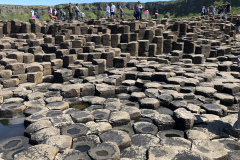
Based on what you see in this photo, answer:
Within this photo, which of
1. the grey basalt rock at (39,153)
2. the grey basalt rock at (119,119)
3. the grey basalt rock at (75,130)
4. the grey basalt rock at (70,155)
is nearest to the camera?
the grey basalt rock at (39,153)

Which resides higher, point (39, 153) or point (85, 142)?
point (39, 153)

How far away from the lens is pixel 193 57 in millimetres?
10352

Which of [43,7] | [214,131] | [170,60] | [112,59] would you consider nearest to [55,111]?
[214,131]

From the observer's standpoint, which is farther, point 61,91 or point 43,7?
point 43,7

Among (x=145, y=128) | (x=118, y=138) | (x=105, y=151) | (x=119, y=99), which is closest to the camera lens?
(x=105, y=151)

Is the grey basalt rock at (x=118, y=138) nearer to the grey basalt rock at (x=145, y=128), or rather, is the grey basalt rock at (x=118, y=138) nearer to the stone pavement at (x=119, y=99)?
the stone pavement at (x=119, y=99)

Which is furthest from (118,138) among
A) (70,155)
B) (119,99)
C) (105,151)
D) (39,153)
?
(119,99)

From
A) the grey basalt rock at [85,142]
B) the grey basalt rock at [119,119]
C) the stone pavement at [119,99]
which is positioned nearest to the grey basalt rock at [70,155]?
the stone pavement at [119,99]

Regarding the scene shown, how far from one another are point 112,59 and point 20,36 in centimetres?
597

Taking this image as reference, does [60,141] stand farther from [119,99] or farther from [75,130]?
[119,99]

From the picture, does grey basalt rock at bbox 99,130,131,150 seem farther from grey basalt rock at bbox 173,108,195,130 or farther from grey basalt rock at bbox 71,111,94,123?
grey basalt rock at bbox 173,108,195,130

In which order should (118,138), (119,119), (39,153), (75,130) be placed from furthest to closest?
(119,119) < (75,130) < (118,138) < (39,153)

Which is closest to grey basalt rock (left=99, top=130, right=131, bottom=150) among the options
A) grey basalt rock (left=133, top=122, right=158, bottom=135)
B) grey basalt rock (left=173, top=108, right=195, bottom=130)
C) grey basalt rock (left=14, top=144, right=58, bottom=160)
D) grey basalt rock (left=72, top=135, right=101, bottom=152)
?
grey basalt rock (left=72, top=135, right=101, bottom=152)

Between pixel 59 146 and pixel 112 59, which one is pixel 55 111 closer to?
pixel 59 146
